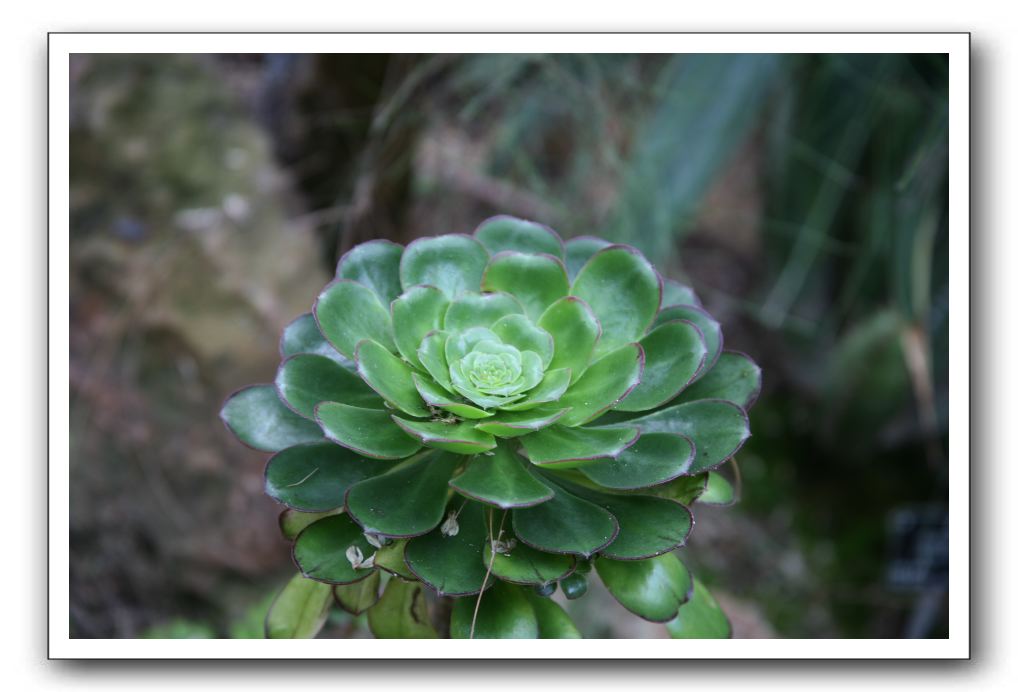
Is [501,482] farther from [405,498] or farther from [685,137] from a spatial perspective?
[685,137]

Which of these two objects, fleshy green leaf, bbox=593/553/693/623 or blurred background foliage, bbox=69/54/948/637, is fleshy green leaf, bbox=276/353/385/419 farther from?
blurred background foliage, bbox=69/54/948/637

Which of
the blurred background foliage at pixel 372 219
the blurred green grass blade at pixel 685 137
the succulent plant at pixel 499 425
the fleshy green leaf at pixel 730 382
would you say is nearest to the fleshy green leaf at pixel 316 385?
the succulent plant at pixel 499 425

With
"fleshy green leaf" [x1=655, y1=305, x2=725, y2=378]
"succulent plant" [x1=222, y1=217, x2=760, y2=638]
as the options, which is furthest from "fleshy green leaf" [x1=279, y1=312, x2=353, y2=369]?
"fleshy green leaf" [x1=655, y1=305, x2=725, y2=378]

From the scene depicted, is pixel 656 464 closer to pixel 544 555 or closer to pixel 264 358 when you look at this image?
pixel 544 555

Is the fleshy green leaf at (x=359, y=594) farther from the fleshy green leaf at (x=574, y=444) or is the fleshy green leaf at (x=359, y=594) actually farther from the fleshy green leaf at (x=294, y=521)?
the fleshy green leaf at (x=574, y=444)
